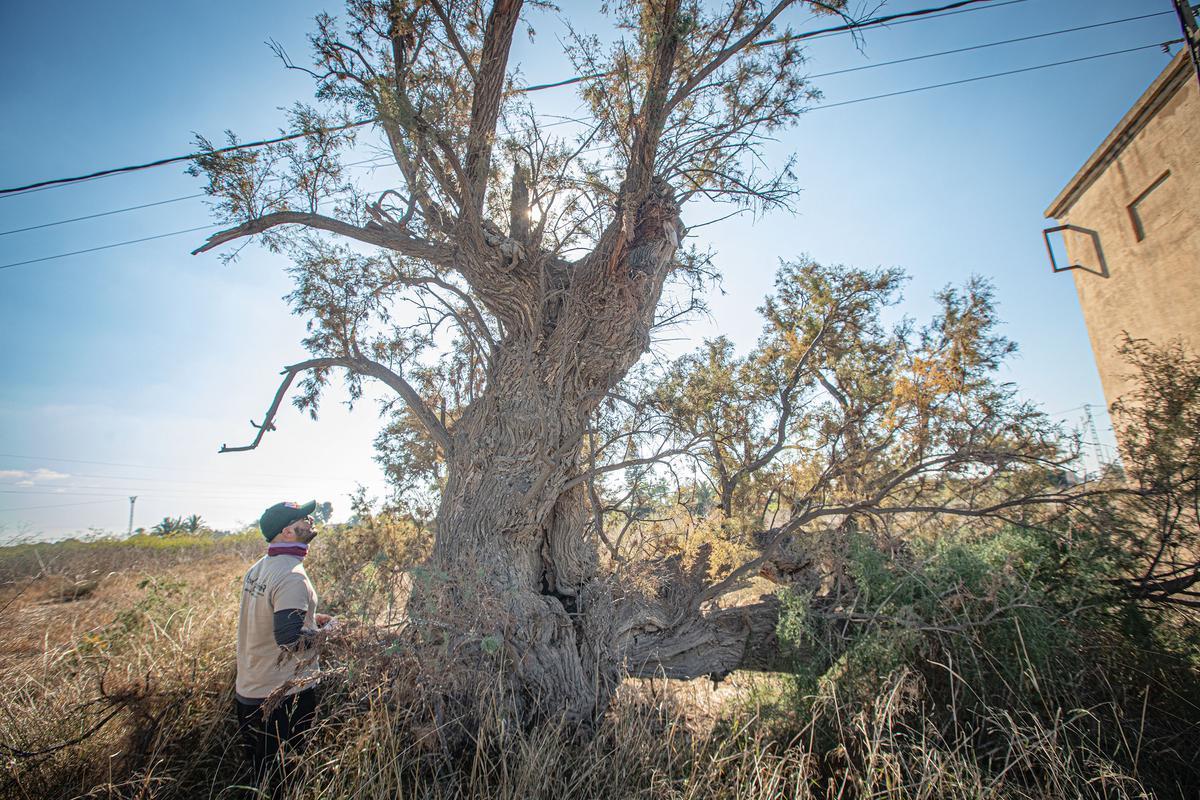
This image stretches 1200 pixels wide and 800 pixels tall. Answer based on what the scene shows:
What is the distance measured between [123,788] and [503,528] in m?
2.98

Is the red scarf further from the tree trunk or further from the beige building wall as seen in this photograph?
the beige building wall

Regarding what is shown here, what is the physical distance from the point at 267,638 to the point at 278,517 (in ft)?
2.65

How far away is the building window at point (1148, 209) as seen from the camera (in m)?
7.96

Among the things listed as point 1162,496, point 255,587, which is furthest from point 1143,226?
point 255,587

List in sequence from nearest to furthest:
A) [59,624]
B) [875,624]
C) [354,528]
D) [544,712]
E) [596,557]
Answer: [544,712], [875,624], [59,624], [596,557], [354,528]

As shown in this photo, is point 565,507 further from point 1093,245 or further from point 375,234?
point 1093,245

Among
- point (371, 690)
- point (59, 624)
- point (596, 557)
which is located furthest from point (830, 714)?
point (59, 624)

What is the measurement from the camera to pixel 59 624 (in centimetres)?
498

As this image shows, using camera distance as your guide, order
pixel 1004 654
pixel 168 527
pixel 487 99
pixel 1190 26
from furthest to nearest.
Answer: pixel 168 527 → pixel 1190 26 → pixel 487 99 → pixel 1004 654

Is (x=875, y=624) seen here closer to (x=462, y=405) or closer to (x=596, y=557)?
(x=596, y=557)

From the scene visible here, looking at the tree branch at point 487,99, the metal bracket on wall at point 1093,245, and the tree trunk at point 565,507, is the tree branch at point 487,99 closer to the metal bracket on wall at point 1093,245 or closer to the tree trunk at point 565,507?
the tree trunk at point 565,507

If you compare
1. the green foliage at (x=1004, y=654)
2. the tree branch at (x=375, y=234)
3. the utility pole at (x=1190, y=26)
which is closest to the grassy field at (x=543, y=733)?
the green foliage at (x=1004, y=654)

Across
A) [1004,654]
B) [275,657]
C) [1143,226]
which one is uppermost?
[1143,226]

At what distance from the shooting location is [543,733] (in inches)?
142
